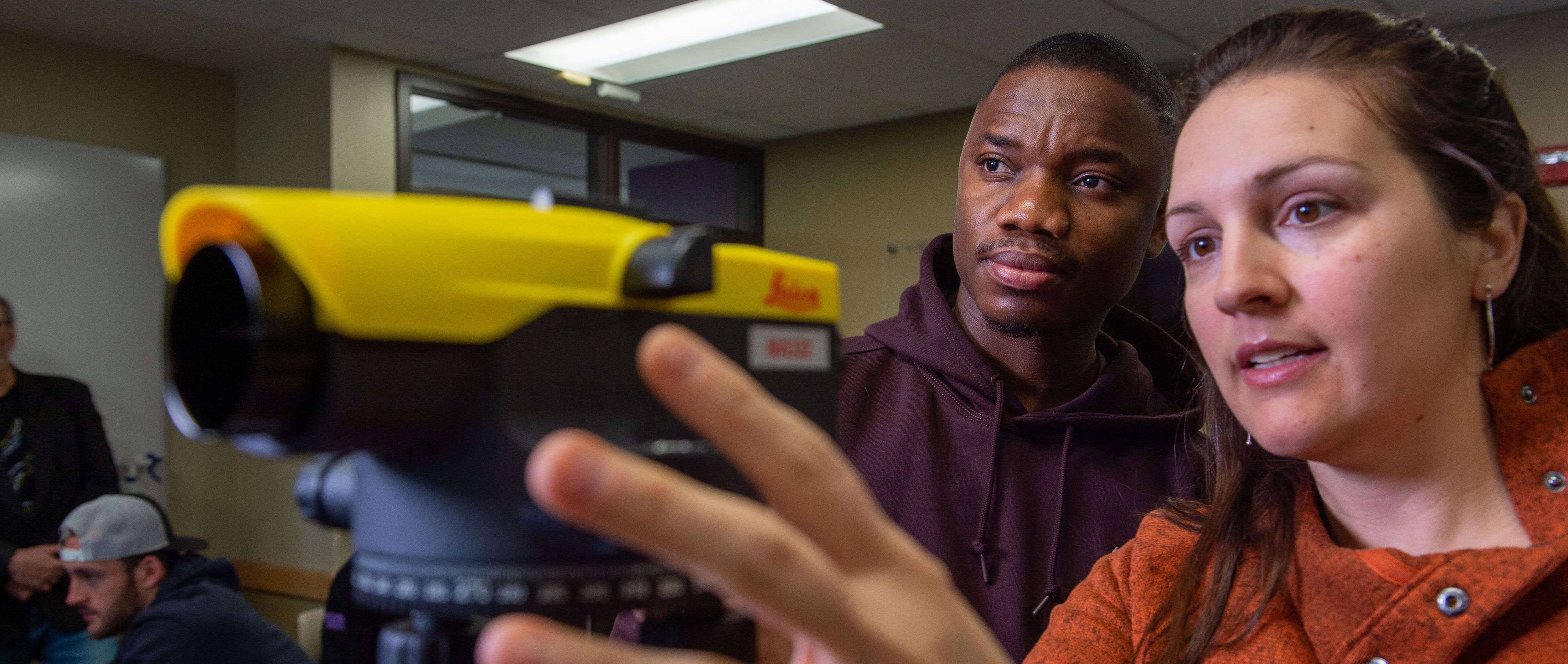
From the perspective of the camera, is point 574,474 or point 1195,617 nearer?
point 574,474

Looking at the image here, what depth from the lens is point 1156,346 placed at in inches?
64.4

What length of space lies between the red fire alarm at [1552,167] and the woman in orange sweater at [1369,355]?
59 mm

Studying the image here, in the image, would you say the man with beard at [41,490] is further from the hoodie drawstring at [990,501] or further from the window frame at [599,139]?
the hoodie drawstring at [990,501]

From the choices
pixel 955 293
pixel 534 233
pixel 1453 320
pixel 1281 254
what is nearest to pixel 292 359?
pixel 534 233

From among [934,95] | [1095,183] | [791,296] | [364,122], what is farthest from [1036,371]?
[934,95]

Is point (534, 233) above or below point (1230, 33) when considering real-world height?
below

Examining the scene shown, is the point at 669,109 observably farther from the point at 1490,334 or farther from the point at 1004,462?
the point at 1490,334

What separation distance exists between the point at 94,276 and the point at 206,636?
2.42m

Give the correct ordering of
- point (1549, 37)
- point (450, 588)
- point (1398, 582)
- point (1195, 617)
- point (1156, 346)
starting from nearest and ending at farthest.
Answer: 1. point (450, 588)
2. point (1398, 582)
3. point (1195, 617)
4. point (1156, 346)
5. point (1549, 37)

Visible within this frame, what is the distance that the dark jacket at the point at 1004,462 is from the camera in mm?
1305

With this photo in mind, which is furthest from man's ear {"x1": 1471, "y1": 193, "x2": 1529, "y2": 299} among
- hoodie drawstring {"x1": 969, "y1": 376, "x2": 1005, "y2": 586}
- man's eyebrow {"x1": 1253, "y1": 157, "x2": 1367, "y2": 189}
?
hoodie drawstring {"x1": 969, "y1": 376, "x2": 1005, "y2": 586}

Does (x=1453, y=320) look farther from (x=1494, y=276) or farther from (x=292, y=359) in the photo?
Answer: (x=292, y=359)

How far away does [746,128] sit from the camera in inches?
225

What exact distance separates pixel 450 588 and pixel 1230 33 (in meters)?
0.91
